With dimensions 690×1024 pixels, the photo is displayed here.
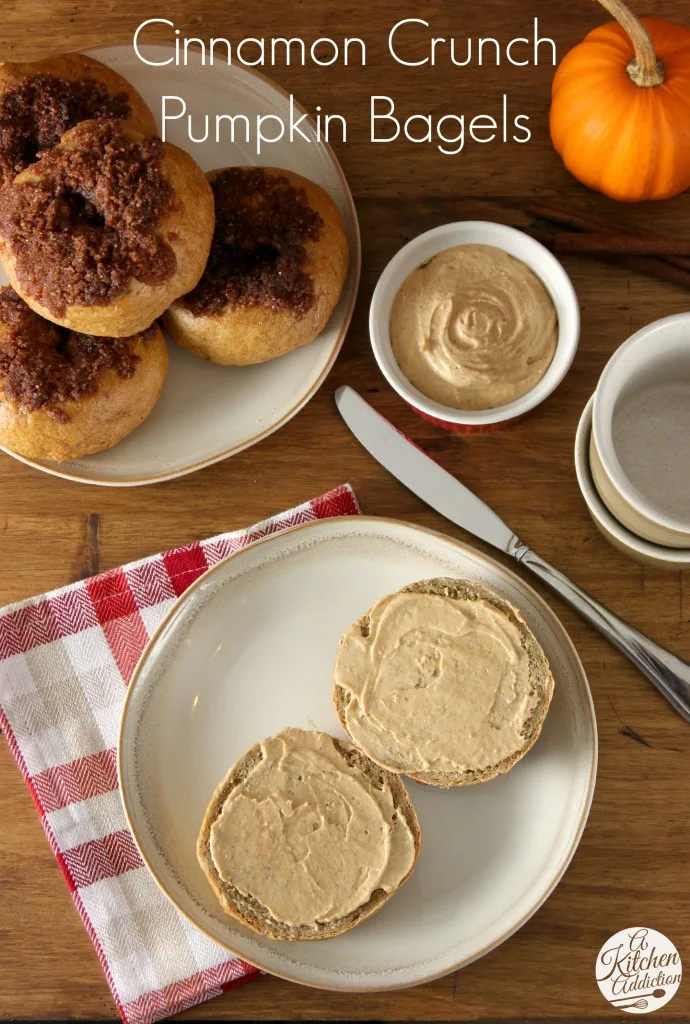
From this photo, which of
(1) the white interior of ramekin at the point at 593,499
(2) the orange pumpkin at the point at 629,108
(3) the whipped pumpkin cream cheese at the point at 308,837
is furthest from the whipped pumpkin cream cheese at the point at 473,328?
(3) the whipped pumpkin cream cheese at the point at 308,837

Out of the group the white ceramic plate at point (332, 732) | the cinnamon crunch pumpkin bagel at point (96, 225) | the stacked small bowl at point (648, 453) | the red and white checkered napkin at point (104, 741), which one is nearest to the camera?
the cinnamon crunch pumpkin bagel at point (96, 225)

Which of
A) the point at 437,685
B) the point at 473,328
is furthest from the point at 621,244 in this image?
the point at 437,685

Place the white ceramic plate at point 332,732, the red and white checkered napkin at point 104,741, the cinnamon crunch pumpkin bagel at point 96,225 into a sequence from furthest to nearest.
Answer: the red and white checkered napkin at point 104,741
the white ceramic plate at point 332,732
the cinnamon crunch pumpkin bagel at point 96,225

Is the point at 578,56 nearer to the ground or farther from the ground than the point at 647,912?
farther from the ground

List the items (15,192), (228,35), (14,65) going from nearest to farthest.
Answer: (15,192), (14,65), (228,35)

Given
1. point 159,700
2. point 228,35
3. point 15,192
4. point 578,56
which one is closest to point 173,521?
point 159,700

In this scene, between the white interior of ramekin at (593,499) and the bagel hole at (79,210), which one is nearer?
the bagel hole at (79,210)

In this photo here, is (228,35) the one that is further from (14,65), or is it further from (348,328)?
(348,328)

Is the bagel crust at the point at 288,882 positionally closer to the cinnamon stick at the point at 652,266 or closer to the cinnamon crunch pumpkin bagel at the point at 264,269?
the cinnamon crunch pumpkin bagel at the point at 264,269

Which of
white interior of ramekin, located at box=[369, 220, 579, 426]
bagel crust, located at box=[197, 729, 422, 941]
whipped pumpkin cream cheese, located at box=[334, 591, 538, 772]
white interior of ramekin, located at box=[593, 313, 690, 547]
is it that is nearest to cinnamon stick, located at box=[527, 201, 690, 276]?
white interior of ramekin, located at box=[369, 220, 579, 426]
